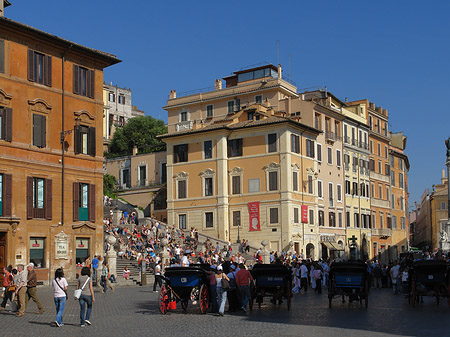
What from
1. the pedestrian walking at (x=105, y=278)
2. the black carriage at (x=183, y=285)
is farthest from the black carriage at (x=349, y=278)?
the pedestrian walking at (x=105, y=278)

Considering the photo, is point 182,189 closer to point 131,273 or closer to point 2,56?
point 131,273

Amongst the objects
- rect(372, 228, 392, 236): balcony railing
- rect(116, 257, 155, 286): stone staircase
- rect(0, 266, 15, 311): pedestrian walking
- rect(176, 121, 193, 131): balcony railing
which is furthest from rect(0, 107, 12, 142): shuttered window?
rect(372, 228, 392, 236): balcony railing

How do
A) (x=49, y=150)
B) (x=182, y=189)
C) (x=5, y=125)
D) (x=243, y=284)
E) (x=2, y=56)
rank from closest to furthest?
1. (x=243, y=284)
2. (x=5, y=125)
3. (x=2, y=56)
4. (x=49, y=150)
5. (x=182, y=189)

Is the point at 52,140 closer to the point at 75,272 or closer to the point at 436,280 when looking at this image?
the point at 75,272

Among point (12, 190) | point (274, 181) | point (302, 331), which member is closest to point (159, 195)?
point (274, 181)

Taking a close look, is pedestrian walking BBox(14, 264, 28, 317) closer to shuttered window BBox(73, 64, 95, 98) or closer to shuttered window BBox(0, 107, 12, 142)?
shuttered window BBox(0, 107, 12, 142)

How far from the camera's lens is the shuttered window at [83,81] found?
37.2 meters

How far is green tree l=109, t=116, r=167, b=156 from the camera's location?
80.4m

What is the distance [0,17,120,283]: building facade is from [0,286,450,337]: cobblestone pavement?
9807 mm

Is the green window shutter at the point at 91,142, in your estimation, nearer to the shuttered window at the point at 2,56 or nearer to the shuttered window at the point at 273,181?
the shuttered window at the point at 2,56

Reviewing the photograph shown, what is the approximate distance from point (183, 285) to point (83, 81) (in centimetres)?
2061

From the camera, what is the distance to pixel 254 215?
5506 centimetres

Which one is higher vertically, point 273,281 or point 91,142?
point 91,142

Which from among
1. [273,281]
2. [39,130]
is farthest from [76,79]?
[273,281]
